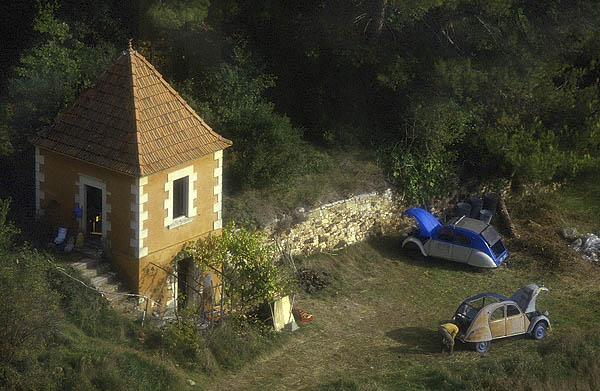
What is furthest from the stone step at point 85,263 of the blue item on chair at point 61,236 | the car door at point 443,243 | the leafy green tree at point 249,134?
the car door at point 443,243

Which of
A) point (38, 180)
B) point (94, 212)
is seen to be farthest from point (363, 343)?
point (38, 180)

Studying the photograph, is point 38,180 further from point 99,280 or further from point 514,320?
point 514,320

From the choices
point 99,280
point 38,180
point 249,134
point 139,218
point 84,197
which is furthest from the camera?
point 249,134

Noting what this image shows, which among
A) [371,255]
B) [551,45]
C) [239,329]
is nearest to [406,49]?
[551,45]

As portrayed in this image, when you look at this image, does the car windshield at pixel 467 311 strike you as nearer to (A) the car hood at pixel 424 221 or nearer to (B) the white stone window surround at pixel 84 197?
(A) the car hood at pixel 424 221

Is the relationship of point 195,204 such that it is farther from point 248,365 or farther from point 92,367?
point 92,367

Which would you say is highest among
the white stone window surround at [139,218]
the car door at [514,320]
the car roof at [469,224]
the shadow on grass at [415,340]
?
the white stone window surround at [139,218]

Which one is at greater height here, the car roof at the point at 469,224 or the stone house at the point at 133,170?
the stone house at the point at 133,170

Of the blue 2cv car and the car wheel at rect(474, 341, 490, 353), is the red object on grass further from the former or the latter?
the blue 2cv car
